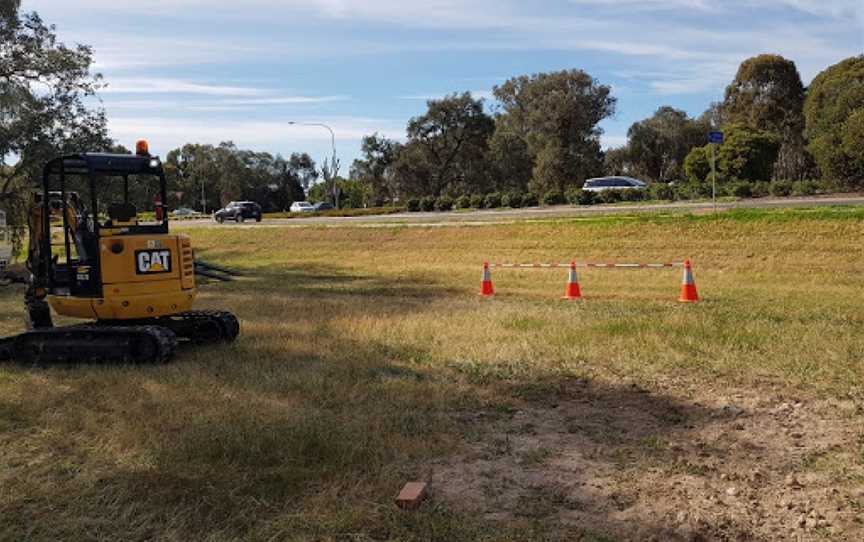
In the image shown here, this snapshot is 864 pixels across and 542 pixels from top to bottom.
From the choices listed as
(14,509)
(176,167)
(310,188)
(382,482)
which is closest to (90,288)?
(14,509)

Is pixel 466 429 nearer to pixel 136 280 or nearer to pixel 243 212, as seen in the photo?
pixel 136 280

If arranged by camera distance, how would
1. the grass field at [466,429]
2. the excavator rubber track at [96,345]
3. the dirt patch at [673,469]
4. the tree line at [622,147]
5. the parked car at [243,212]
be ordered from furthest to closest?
the parked car at [243,212], the tree line at [622,147], the excavator rubber track at [96,345], the grass field at [466,429], the dirt patch at [673,469]

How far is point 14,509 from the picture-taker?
488 centimetres

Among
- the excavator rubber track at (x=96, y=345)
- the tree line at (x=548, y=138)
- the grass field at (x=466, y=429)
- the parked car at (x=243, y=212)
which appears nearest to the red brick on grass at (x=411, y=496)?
the grass field at (x=466, y=429)

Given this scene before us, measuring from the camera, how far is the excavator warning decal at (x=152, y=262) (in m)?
9.27

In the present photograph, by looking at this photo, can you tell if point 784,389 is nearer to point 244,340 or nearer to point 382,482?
point 382,482

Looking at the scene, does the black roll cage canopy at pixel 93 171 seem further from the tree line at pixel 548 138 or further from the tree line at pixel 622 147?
the tree line at pixel 622 147

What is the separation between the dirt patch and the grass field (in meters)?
0.02

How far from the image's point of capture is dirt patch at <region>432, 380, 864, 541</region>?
4.54 m

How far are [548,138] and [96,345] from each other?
166 ft

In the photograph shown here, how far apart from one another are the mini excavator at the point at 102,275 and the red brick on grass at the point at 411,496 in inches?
200

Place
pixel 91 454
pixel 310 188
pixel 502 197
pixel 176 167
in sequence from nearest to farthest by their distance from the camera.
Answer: pixel 91 454, pixel 502 197, pixel 176 167, pixel 310 188

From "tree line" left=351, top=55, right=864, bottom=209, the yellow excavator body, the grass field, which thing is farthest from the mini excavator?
"tree line" left=351, top=55, right=864, bottom=209

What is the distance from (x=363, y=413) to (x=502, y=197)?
124ft
